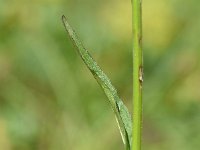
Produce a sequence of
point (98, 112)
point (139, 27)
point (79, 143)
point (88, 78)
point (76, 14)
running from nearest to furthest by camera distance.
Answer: point (139, 27) → point (79, 143) → point (98, 112) → point (88, 78) → point (76, 14)

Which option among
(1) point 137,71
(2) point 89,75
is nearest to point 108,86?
(1) point 137,71

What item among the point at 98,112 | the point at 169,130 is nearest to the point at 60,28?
the point at 98,112

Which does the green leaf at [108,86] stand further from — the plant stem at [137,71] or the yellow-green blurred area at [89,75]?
the yellow-green blurred area at [89,75]

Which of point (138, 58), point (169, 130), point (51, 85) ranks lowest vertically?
point (169, 130)

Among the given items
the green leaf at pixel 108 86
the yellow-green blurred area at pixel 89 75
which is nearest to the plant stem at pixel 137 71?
the green leaf at pixel 108 86

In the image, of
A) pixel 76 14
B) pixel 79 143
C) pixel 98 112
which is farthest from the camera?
pixel 76 14

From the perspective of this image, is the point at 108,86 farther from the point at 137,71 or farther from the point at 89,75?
the point at 89,75

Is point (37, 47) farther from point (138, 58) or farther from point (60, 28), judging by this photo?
point (138, 58)
